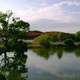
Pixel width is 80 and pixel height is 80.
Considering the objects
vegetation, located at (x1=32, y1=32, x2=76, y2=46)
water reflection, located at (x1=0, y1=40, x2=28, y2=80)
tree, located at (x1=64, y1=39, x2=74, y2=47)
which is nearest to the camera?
water reflection, located at (x1=0, y1=40, x2=28, y2=80)

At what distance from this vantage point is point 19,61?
23.0m

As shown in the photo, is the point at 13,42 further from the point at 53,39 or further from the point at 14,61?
the point at 53,39

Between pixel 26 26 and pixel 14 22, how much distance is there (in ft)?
3.10

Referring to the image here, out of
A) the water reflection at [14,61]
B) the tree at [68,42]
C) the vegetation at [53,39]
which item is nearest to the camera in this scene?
the water reflection at [14,61]

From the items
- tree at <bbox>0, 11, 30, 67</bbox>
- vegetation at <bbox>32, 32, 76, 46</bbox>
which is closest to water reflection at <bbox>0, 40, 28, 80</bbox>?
tree at <bbox>0, 11, 30, 67</bbox>

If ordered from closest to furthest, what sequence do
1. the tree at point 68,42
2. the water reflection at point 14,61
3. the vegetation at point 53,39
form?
the water reflection at point 14,61 → the tree at point 68,42 → the vegetation at point 53,39

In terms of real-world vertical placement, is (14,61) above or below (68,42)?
above

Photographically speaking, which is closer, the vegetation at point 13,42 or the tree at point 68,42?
the vegetation at point 13,42

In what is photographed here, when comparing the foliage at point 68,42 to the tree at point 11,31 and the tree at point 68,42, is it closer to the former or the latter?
the tree at point 68,42

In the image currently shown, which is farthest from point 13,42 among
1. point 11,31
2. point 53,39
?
point 53,39

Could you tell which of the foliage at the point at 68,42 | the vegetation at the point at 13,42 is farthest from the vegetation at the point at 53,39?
the vegetation at the point at 13,42

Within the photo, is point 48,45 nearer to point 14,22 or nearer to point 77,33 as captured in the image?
point 77,33

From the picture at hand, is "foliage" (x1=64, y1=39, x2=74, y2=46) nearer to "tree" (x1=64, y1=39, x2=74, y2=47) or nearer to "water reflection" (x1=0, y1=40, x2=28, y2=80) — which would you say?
"tree" (x1=64, y1=39, x2=74, y2=47)

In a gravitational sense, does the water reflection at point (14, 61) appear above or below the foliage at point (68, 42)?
above
